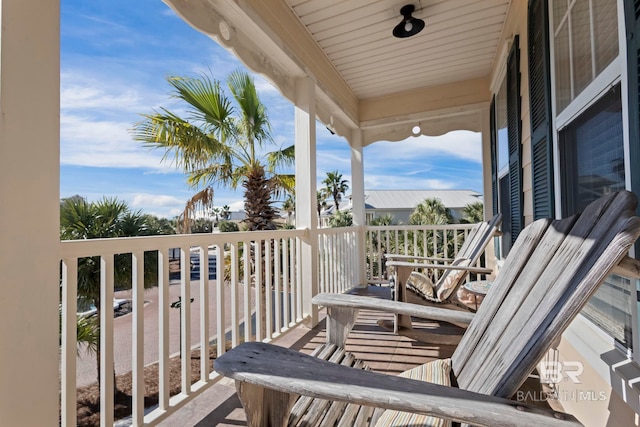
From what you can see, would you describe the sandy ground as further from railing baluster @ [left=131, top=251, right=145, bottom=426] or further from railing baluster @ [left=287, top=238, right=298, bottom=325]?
railing baluster @ [left=131, top=251, right=145, bottom=426]

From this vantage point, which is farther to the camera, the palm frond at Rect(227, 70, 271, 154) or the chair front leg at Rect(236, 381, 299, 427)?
the palm frond at Rect(227, 70, 271, 154)

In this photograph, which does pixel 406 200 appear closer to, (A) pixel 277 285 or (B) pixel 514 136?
(B) pixel 514 136

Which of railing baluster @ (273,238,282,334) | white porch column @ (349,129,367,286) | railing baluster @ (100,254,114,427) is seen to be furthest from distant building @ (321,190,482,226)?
railing baluster @ (100,254,114,427)

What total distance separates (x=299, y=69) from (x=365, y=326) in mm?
2558

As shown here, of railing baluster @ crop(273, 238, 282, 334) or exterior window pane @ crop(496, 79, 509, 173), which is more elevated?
exterior window pane @ crop(496, 79, 509, 173)

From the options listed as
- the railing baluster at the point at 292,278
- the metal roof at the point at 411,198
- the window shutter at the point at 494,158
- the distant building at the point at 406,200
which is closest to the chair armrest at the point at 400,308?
the railing baluster at the point at 292,278

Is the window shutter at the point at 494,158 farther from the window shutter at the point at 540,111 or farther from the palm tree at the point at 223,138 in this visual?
the palm tree at the point at 223,138

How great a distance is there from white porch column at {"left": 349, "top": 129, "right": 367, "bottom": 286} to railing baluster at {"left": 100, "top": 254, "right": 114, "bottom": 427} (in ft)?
12.9

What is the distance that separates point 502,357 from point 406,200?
96.9 ft

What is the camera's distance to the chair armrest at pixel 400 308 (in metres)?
1.31

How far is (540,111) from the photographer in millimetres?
1980

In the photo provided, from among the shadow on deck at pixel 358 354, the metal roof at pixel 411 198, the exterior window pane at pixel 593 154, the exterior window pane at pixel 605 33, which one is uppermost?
the metal roof at pixel 411 198

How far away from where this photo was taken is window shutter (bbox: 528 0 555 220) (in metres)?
1.79

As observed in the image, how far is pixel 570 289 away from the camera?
0.79m
